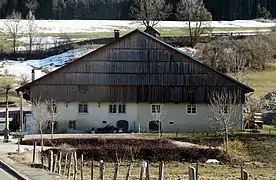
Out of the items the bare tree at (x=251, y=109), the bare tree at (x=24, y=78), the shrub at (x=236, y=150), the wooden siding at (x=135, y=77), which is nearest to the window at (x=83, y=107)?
the wooden siding at (x=135, y=77)

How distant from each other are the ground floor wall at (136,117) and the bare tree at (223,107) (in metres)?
0.49

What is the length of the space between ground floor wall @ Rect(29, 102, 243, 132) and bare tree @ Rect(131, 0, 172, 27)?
53.4 m

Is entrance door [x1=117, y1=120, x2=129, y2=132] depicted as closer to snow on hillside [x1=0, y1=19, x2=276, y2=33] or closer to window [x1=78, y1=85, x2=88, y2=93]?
window [x1=78, y1=85, x2=88, y2=93]

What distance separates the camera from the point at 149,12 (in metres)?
114

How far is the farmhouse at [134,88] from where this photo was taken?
57125 mm

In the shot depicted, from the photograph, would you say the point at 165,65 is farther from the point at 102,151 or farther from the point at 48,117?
the point at 102,151

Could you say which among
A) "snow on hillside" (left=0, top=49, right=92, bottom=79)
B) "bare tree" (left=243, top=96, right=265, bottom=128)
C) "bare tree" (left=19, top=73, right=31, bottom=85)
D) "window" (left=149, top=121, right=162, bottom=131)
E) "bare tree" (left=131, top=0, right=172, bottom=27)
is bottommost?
"window" (left=149, top=121, right=162, bottom=131)

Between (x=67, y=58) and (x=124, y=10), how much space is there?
51801mm

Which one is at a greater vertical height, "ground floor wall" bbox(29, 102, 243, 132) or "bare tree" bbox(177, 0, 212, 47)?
"bare tree" bbox(177, 0, 212, 47)

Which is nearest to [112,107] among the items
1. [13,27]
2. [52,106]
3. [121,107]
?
[121,107]

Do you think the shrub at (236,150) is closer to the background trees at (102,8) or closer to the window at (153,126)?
the window at (153,126)

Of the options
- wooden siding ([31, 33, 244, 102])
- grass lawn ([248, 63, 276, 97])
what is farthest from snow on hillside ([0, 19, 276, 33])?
wooden siding ([31, 33, 244, 102])

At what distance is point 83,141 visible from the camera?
155 feet

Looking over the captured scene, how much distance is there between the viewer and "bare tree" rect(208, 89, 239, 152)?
180ft
